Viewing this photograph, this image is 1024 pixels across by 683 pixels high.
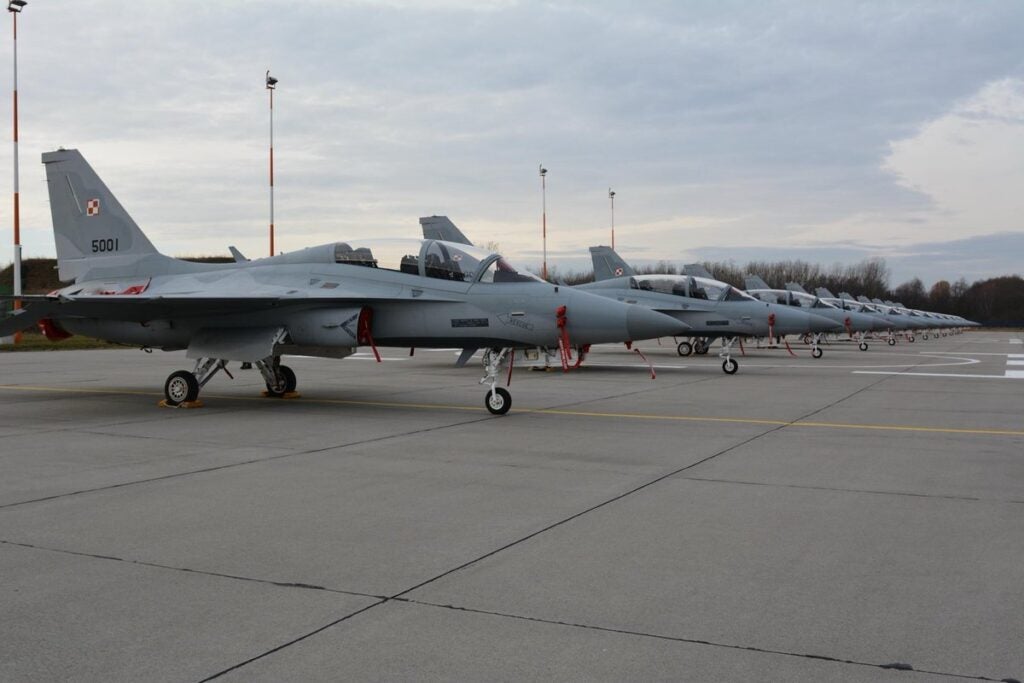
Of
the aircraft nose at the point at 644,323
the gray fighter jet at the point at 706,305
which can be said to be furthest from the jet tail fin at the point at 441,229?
the aircraft nose at the point at 644,323

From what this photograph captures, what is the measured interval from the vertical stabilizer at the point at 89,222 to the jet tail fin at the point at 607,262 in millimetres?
16419

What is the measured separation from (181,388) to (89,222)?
370cm

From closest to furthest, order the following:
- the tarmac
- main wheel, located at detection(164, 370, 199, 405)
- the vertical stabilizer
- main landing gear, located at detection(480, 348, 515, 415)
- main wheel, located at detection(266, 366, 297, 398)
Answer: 1. the tarmac
2. main landing gear, located at detection(480, 348, 515, 415)
3. main wheel, located at detection(164, 370, 199, 405)
4. main wheel, located at detection(266, 366, 297, 398)
5. the vertical stabilizer

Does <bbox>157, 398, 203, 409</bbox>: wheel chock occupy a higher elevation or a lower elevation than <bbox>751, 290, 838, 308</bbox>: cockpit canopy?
lower

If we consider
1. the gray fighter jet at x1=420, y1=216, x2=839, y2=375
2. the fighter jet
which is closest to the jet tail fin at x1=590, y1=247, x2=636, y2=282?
the gray fighter jet at x1=420, y1=216, x2=839, y2=375

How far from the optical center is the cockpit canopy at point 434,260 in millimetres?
11234

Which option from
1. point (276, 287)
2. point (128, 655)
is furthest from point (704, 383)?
point (128, 655)

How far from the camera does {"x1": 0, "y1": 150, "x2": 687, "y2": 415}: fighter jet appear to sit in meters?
10.9

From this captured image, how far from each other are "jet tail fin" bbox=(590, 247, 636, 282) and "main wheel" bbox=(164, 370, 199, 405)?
17.4 m

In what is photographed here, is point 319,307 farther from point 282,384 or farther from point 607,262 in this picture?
point 607,262

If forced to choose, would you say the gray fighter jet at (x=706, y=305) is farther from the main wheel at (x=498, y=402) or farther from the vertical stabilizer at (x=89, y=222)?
the main wheel at (x=498, y=402)

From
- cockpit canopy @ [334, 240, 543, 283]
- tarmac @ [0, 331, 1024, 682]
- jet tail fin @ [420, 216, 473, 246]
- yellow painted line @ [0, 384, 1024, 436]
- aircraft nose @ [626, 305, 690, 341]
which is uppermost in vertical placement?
jet tail fin @ [420, 216, 473, 246]

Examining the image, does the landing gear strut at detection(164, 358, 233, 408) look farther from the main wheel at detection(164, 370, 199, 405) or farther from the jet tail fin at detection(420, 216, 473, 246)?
the jet tail fin at detection(420, 216, 473, 246)

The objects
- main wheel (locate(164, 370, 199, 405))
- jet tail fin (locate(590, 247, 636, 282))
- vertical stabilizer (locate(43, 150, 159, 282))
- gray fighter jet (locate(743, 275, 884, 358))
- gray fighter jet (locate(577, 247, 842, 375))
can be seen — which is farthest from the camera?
gray fighter jet (locate(743, 275, 884, 358))
